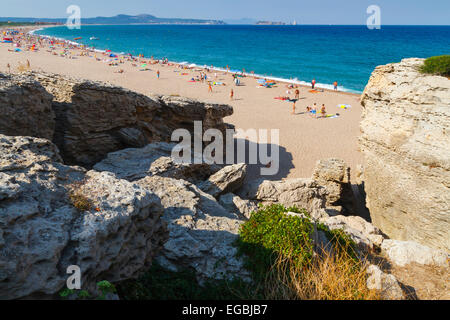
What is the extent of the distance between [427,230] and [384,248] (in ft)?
7.29

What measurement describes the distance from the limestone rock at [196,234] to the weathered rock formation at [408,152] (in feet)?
19.4

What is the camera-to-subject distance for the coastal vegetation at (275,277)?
464 cm

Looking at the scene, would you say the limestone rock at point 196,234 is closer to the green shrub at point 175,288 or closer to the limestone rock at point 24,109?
the green shrub at point 175,288

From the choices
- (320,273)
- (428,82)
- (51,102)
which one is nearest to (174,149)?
(51,102)

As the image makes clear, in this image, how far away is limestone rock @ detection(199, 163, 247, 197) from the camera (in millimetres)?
10703

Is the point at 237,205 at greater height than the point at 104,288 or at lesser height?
lesser

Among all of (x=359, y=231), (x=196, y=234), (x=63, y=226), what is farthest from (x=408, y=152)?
(x=63, y=226)

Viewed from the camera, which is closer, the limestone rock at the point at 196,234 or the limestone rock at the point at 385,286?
the limestone rock at the point at 385,286

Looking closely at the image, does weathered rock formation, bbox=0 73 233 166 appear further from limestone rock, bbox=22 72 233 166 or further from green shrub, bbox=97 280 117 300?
green shrub, bbox=97 280 117 300

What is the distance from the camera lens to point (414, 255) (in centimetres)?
744

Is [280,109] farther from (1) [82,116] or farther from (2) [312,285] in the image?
(2) [312,285]

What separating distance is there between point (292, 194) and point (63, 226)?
8348 mm

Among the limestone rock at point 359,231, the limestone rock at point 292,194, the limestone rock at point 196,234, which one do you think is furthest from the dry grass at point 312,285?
the limestone rock at point 292,194

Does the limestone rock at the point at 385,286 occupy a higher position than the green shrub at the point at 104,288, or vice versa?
the green shrub at the point at 104,288
